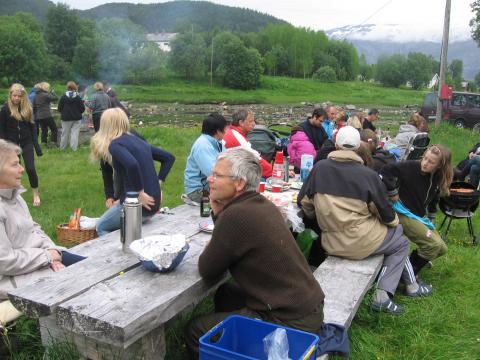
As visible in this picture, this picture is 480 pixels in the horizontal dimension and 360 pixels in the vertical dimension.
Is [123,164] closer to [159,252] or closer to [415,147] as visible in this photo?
[159,252]

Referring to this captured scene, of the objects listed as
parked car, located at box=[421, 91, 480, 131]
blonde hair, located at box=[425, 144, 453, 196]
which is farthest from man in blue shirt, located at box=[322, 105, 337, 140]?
parked car, located at box=[421, 91, 480, 131]

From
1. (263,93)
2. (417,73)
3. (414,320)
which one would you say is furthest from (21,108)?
(417,73)

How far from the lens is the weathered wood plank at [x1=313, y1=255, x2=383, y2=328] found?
3119 millimetres

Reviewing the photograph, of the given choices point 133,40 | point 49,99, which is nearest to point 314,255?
point 49,99

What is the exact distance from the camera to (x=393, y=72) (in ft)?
316

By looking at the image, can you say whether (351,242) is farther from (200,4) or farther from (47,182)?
(200,4)

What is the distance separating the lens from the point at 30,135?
6.80m

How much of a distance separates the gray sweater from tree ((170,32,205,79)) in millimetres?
60828

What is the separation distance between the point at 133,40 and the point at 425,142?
45.5m

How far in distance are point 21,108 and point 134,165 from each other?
3.53m

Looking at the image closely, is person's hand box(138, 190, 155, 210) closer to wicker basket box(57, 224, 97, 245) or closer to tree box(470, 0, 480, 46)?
wicker basket box(57, 224, 97, 245)

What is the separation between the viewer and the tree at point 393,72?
96688mm

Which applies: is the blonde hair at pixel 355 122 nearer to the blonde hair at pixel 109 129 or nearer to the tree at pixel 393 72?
the blonde hair at pixel 109 129

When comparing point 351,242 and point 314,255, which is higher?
point 351,242
